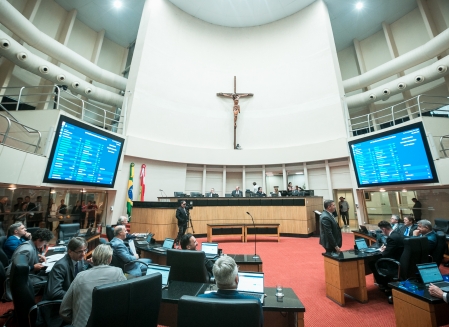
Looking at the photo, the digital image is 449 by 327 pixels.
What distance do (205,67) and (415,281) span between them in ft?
40.0

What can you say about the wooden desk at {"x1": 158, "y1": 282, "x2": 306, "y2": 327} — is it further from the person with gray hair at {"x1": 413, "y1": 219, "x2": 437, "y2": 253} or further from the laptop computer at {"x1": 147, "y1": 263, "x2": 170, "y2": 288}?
the person with gray hair at {"x1": 413, "y1": 219, "x2": 437, "y2": 253}

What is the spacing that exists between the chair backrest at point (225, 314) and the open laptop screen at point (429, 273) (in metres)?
2.35

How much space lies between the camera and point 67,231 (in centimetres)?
524

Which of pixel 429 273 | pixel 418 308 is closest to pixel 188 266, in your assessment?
pixel 418 308

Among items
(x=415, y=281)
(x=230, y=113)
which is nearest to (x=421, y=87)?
(x=230, y=113)

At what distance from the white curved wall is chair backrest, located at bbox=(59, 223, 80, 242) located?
453cm

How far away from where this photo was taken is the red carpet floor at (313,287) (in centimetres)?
280

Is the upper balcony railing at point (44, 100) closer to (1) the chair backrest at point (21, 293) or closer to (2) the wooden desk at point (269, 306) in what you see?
(1) the chair backrest at point (21, 293)

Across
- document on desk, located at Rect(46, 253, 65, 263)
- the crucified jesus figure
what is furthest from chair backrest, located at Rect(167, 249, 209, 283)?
the crucified jesus figure

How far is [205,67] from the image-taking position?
1209cm

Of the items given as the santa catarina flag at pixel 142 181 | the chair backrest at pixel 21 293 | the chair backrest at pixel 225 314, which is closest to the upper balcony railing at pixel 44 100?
the santa catarina flag at pixel 142 181

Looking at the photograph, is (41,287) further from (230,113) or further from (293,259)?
(230,113)

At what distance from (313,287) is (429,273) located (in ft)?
6.02

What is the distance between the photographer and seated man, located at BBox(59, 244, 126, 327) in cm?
166
